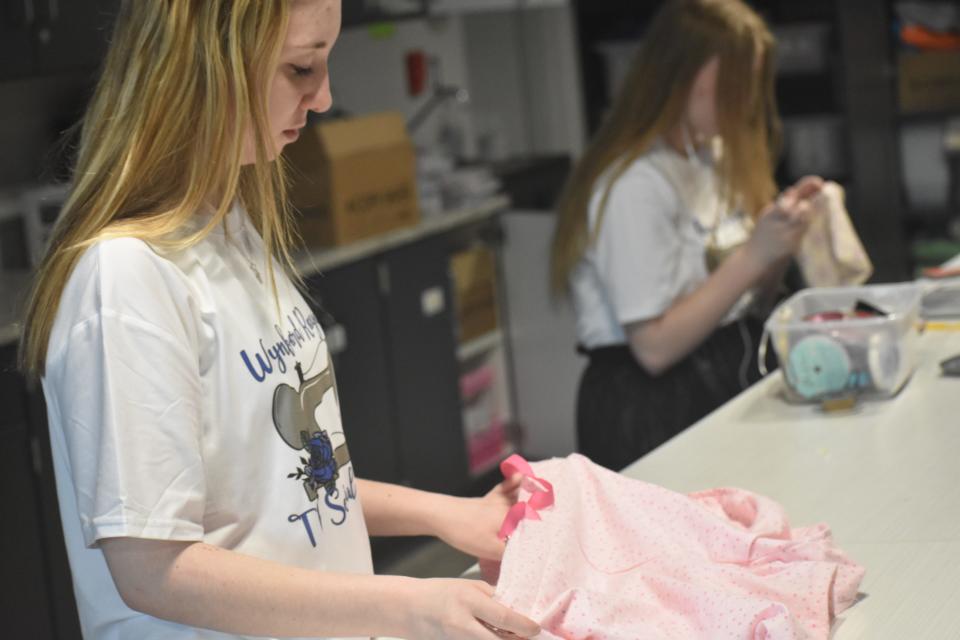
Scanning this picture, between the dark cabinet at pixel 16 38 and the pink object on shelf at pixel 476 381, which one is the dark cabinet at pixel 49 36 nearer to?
the dark cabinet at pixel 16 38

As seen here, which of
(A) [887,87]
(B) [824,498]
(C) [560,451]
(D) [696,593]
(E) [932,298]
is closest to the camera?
(D) [696,593]

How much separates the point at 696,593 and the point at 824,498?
1.57 feet

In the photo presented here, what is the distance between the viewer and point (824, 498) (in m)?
1.67

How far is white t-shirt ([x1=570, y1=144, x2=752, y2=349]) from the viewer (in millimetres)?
2465

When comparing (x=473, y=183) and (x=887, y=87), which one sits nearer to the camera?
(x=473, y=183)

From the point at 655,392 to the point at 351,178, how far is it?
1.32m

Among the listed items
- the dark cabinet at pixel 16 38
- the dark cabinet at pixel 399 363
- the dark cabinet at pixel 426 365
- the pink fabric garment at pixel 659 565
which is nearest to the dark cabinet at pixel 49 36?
the dark cabinet at pixel 16 38

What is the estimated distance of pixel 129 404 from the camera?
1073mm

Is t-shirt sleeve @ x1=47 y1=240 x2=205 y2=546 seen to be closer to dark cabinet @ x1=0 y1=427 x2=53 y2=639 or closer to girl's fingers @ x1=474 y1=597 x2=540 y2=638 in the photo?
girl's fingers @ x1=474 y1=597 x2=540 y2=638


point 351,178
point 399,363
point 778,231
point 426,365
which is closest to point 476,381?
point 426,365

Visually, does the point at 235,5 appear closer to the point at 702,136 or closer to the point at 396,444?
the point at 702,136

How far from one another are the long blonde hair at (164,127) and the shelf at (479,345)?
9.38 feet

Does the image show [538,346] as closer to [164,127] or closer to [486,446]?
[486,446]

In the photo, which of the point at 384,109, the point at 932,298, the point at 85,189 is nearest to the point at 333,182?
the point at 384,109
